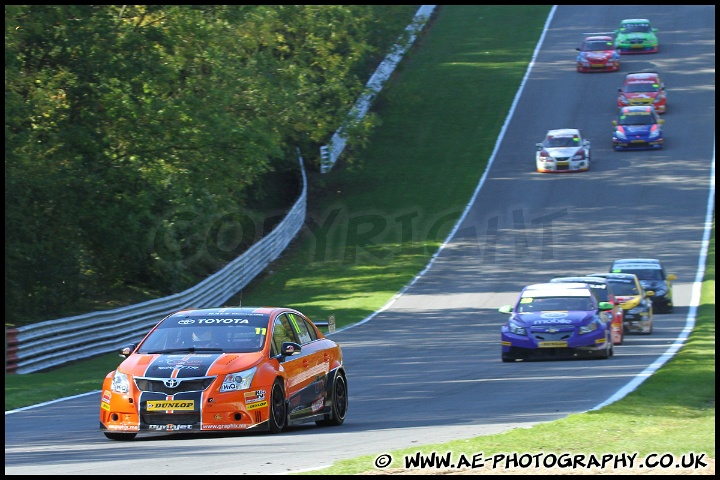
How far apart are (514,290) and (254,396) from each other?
2408cm

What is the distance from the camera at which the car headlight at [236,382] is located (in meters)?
11.7

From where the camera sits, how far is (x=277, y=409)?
1216cm

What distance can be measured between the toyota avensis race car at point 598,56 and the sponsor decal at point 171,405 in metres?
54.3

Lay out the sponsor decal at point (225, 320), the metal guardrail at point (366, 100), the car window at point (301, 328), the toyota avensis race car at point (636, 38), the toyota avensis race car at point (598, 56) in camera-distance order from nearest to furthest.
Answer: the sponsor decal at point (225, 320)
the car window at point (301, 328)
the metal guardrail at point (366, 100)
the toyota avensis race car at point (598, 56)
the toyota avensis race car at point (636, 38)

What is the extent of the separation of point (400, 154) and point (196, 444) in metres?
44.3

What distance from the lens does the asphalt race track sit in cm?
1134

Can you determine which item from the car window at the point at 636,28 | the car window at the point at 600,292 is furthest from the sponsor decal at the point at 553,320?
the car window at the point at 636,28

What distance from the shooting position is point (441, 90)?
207 feet

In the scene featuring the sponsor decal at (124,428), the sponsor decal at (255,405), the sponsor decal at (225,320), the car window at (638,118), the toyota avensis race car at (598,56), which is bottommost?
the sponsor decal at (124,428)

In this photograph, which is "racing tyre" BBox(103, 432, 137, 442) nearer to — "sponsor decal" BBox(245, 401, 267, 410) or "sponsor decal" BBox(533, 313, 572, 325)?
"sponsor decal" BBox(245, 401, 267, 410)

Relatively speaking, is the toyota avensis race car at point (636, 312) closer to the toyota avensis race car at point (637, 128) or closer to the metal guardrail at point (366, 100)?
the metal guardrail at point (366, 100)

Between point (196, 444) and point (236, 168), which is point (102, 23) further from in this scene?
point (196, 444)

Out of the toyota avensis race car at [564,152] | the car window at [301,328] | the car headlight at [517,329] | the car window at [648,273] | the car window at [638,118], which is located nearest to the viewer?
the car window at [301,328]

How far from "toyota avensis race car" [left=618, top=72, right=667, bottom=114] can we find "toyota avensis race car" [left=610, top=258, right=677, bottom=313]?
24.2 metres
